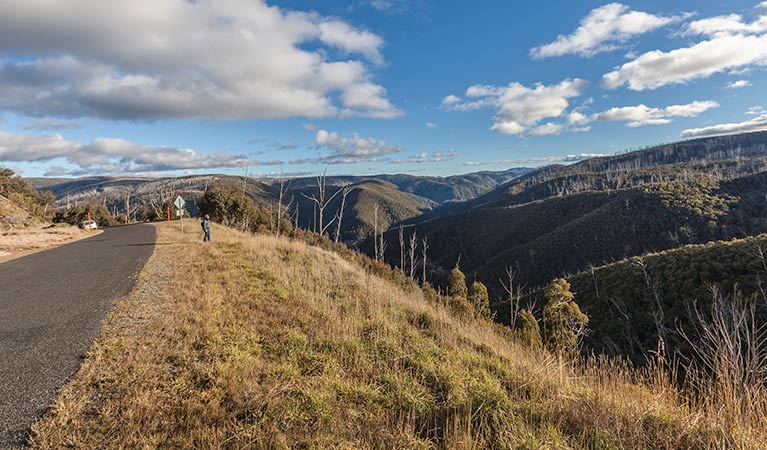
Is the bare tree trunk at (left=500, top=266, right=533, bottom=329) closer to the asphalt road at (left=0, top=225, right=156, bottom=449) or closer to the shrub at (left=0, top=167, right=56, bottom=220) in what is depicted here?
the asphalt road at (left=0, top=225, right=156, bottom=449)

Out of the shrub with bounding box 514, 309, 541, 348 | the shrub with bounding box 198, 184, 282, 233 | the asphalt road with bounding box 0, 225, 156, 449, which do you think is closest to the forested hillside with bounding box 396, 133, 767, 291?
the shrub with bounding box 514, 309, 541, 348

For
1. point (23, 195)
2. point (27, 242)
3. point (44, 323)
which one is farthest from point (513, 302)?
point (23, 195)

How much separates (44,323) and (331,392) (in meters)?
5.67

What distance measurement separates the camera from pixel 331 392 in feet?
11.9

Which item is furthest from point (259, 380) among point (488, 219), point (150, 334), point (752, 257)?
point (488, 219)

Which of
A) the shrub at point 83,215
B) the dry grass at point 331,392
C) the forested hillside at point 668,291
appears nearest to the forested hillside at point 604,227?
the forested hillside at point 668,291

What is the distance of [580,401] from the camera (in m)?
3.51

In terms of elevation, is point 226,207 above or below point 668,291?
above

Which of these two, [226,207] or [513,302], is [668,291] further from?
[226,207]

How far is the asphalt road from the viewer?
10.8ft

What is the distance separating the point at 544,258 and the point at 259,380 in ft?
340

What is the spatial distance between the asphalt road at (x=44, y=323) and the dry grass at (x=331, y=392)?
22 cm

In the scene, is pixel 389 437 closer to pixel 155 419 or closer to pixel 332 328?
pixel 155 419

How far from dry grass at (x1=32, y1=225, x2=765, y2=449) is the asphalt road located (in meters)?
0.22
